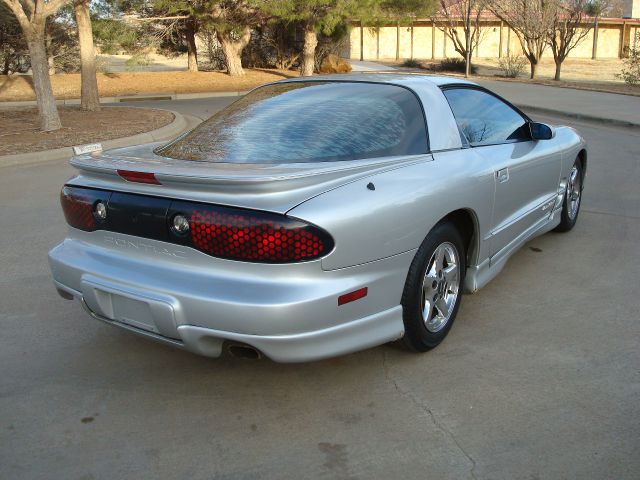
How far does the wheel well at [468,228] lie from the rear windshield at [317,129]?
458mm

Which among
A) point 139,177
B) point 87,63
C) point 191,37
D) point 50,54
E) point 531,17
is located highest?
point 531,17

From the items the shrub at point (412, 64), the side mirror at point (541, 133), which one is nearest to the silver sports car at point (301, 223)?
the side mirror at point (541, 133)

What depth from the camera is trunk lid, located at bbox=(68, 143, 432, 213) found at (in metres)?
2.86

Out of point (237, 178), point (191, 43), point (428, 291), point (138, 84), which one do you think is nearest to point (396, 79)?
point (428, 291)

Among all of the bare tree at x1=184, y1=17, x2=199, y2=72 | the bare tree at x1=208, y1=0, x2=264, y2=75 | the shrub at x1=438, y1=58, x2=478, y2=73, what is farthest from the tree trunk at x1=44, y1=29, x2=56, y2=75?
the shrub at x1=438, y1=58, x2=478, y2=73

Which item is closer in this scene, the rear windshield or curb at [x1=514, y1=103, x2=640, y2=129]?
the rear windshield

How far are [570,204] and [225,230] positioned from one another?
4098 millimetres

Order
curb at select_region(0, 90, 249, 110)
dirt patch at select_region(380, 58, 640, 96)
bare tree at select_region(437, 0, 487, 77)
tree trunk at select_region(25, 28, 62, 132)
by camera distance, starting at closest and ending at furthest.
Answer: tree trunk at select_region(25, 28, 62, 132) → curb at select_region(0, 90, 249, 110) → dirt patch at select_region(380, 58, 640, 96) → bare tree at select_region(437, 0, 487, 77)

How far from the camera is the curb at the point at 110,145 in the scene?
10242 millimetres

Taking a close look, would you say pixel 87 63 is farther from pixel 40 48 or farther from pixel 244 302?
pixel 244 302

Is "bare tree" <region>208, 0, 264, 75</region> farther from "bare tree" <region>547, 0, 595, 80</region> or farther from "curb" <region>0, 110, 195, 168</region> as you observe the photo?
"curb" <region>0, 110, 195, 168</region>

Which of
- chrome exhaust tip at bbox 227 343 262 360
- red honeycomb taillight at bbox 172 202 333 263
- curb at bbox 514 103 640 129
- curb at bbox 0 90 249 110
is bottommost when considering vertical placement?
chrome exhaust tip at bbox 227 343 262 360

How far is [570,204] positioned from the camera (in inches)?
234

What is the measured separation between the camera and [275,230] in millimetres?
2820
